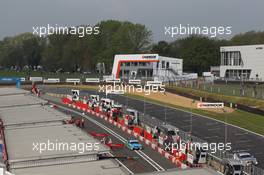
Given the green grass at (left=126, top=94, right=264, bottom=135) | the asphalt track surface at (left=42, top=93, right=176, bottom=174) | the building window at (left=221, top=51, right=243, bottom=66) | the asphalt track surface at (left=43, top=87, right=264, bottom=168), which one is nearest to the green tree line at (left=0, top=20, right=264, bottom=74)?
the building window at (left=221, top=51, right=243, bottom=66)

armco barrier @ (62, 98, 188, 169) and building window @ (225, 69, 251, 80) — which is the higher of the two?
building window @ (225, 69, 251, 80)

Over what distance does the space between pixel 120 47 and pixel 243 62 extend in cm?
3923

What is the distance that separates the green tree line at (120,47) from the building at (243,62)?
19695 mm

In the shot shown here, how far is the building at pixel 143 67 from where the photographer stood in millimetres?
89938

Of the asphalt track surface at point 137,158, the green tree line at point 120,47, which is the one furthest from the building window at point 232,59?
the asphalt track surface at point 137,158

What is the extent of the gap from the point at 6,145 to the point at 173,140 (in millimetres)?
16970

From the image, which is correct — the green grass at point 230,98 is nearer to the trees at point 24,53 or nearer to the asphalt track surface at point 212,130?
the asphalt track surface at point 212,130

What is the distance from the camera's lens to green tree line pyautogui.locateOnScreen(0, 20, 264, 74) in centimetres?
11594

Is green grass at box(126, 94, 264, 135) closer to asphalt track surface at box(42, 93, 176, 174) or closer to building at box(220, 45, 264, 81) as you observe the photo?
asphalt track surface at box(42, 93, 176, 174)

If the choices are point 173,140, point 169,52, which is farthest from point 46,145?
point 169,52

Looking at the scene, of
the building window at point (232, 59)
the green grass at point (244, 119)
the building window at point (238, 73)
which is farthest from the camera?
the building window at point (232, 59)

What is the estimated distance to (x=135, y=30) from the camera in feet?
413

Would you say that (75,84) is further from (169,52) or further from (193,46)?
(169,52)

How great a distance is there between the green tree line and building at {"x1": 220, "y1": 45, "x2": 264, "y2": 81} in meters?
19.7
